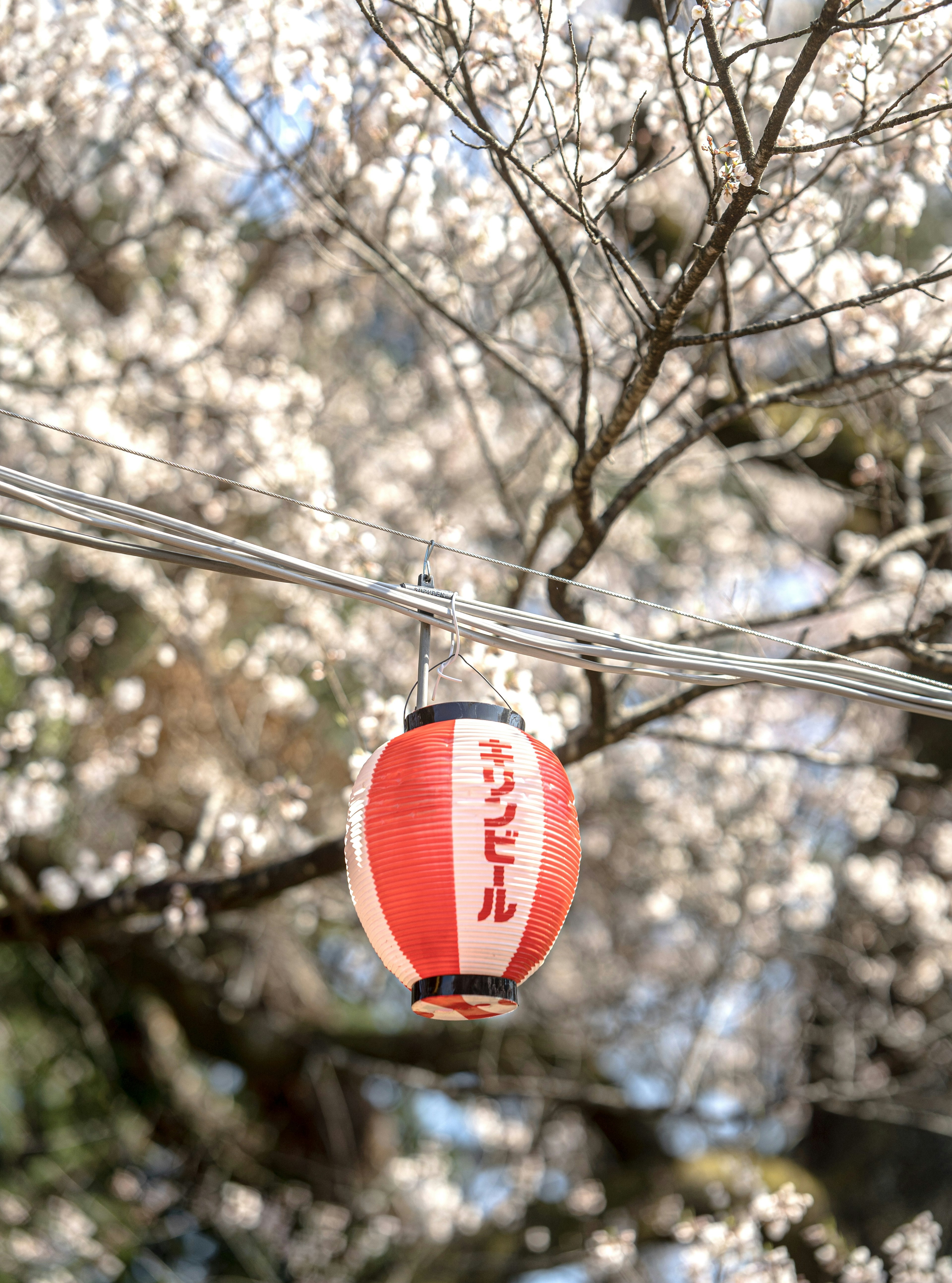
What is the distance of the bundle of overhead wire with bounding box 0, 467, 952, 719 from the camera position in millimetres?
2268

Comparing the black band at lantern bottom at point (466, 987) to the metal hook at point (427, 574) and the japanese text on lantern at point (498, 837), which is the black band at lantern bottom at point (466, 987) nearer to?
the japanese text on lantern at point (498, 837)

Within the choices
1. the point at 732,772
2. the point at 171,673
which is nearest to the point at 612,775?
the point at 732,772

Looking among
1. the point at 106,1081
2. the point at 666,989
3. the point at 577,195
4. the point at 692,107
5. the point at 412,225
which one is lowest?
the point at 106,1081

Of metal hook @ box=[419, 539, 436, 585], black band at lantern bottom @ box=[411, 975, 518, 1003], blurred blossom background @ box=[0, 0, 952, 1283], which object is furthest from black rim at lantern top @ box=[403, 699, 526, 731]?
Answer: blurred blossom background @ box=[0, 0, 952, 1283]


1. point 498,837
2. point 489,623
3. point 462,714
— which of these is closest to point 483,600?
point 489,623

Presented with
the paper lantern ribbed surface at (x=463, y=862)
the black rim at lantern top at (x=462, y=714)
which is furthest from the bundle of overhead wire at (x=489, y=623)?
the paper lantern ribbed surface at (x=463, y=862)

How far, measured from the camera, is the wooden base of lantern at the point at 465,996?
212 cm

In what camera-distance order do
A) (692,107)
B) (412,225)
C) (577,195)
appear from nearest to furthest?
(577,195)
(692,107)
(412,225)

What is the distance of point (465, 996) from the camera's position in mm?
2107

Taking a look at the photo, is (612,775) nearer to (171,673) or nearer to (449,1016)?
(171,673)

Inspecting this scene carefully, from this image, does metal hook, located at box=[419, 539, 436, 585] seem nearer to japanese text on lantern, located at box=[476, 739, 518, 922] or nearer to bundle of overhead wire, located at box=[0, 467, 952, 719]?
bundle of overhead wire, located at box=[0, 467, 952, 719]

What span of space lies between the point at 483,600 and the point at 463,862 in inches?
107

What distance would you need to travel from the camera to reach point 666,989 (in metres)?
7.71

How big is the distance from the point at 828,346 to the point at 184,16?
8.35 ft
